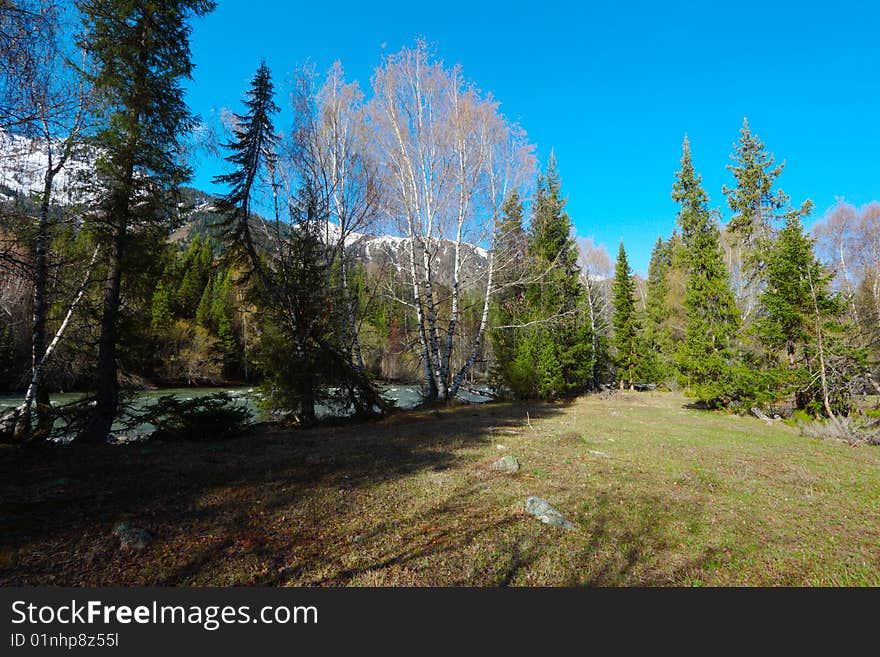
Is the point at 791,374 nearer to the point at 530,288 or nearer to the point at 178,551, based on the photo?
the point at 530,288

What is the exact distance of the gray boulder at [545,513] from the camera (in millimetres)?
3986

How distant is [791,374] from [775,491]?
10.1 m

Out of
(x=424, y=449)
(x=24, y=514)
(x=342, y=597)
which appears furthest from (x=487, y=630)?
(x=424, y=449)

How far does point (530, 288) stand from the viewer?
75.2 ft

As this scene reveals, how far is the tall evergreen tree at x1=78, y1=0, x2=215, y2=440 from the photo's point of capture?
7.66 meters

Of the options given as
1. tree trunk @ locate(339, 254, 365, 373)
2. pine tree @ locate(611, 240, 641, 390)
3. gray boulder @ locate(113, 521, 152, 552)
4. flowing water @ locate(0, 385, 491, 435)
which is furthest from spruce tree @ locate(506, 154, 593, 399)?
gray boulder @ locate(113, 521, 152, 552)

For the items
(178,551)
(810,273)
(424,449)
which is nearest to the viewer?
(178,551)

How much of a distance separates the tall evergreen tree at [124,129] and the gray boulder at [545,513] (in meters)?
8.75

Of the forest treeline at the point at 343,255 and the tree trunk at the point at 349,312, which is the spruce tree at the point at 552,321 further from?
the tree trunk at the point at 349,312

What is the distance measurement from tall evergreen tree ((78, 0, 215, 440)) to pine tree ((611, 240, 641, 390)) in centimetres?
2808

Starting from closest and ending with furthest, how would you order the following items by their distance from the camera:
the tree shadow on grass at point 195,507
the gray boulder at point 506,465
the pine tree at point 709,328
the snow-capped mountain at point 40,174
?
the tree shadow on grass at point 195,507
the gray boulder at point 506,465
the snow-capped mountain at point 40,174
the pine tree at point 709,328

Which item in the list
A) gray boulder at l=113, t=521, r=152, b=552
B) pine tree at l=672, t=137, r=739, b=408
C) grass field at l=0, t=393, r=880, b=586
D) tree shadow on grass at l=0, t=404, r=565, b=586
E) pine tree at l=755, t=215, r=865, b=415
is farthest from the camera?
pine tree at l=672, t=137, r=739, b=408

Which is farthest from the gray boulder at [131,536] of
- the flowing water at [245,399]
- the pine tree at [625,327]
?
the pine tree at [625,327]

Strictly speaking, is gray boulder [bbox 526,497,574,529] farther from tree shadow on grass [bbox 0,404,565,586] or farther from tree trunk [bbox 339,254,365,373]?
tree trunk [bbox 339,254,365,373]
